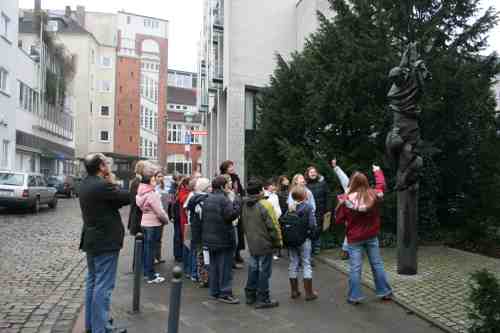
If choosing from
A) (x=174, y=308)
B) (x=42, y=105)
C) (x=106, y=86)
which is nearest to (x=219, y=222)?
(x=174, y=308)

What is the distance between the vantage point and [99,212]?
205 inches

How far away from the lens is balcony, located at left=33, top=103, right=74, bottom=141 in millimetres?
40662

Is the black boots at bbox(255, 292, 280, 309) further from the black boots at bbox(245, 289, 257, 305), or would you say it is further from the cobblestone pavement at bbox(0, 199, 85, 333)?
the cobblestone pavement at bbox(0, 199, 85, 333)

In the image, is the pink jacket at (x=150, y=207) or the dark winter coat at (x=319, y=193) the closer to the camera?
the pink jacket at (x=150, y=207)

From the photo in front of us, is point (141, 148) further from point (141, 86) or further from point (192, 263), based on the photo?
point (192, 263)

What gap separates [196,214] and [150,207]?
82 cm

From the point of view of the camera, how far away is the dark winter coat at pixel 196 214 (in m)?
7.74

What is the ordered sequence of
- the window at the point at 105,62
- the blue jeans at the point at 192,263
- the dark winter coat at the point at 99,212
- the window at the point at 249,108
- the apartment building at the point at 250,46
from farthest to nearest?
the window at the point at 105,62, the window at the point at 249,108, the apartment building at the point at 250,46, the blue jeans at the point at 192,263, the dark winter coat at the point at 99,212

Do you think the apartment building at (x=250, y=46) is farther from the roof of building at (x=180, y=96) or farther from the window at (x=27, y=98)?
the roof of building at (x=180, y=96)

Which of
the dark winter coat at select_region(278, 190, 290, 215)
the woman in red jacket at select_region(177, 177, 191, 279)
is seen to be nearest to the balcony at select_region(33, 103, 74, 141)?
the dark winter coat at select_region(278, 190, 290, 215)

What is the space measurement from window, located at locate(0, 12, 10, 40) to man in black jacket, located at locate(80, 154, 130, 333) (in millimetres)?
29488

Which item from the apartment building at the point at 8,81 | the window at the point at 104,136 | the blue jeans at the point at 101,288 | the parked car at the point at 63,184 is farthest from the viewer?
the window at the point at 104,136

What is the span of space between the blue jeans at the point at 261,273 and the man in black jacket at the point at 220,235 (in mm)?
339

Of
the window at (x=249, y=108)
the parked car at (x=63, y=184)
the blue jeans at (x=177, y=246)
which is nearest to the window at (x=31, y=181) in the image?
the window at (x=249, y=108)
